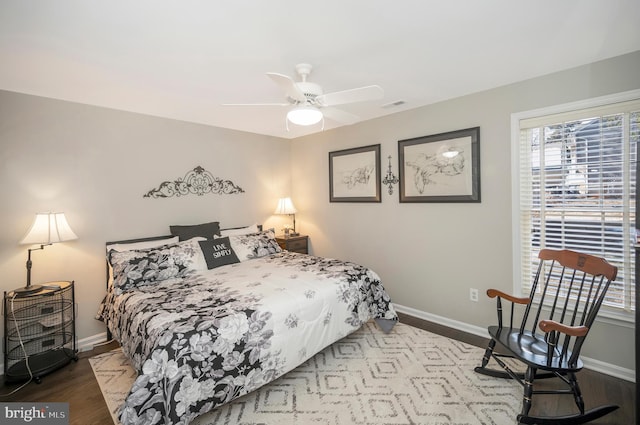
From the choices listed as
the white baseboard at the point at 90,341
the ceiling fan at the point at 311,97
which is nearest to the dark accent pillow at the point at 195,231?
the white baseboard at the point at 90,341

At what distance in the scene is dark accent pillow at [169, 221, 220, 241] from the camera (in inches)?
137

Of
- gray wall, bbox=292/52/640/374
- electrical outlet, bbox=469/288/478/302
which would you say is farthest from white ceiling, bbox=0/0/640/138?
electrical outlet, bbox=469/288/478/302

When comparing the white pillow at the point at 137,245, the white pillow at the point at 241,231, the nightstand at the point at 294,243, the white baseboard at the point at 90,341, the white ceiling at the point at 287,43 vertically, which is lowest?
the white baseboard at the point at 90,341

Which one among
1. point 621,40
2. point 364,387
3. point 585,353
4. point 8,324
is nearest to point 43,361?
point 8,324

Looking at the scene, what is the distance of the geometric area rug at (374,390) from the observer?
1.94 m

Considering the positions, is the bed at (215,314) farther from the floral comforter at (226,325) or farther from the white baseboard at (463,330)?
the white baseboard at (463,330)

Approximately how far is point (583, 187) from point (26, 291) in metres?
4.54

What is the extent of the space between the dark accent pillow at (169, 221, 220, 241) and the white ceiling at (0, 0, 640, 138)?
1439 mm

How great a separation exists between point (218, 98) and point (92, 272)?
2136mm

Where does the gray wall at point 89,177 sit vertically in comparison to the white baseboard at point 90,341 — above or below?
above

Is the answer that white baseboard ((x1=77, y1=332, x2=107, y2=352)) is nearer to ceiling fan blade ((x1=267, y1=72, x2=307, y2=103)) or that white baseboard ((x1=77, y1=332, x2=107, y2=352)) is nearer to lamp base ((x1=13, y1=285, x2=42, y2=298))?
lamp base ((x1=13, y1=285, x2=42, y2=298))

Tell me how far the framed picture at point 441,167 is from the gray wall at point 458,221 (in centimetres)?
7

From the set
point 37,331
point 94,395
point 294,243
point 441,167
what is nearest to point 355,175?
point 441,167

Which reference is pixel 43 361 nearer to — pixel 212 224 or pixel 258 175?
pixel 212 224
